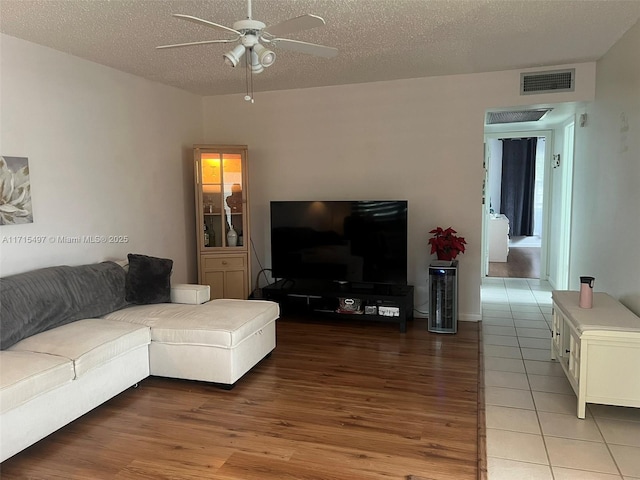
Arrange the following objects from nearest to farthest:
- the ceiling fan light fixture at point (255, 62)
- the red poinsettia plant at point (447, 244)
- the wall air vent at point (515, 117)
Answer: the ceiling fan light fixture at point (255, 62) → the red poinsettia plant at point (447, 244) → the wall air vent at point (515, 117)

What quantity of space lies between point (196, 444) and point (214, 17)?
2.62 metres

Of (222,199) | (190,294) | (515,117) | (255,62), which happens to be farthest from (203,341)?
(515,117)

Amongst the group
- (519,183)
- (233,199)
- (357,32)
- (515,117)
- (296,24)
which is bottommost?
(233,199)

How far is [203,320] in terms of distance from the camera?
3.43 meters

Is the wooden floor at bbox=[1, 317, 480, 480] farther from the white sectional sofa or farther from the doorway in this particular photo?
the doorway

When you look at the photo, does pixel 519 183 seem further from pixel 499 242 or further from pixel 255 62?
pixel 255 62

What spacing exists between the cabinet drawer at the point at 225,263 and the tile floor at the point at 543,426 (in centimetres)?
266

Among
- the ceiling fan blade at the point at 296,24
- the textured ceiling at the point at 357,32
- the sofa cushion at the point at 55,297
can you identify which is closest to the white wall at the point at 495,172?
the textured ceiling at the point at 357,32

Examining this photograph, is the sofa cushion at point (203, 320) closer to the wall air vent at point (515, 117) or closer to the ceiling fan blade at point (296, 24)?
the ceiling fan blade at point (296, 24)

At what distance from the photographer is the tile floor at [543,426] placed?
2.36 meters

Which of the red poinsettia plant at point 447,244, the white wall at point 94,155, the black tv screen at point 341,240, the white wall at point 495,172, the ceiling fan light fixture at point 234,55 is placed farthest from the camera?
the white wall at point 495,172

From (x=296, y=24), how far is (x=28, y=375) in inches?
87.7

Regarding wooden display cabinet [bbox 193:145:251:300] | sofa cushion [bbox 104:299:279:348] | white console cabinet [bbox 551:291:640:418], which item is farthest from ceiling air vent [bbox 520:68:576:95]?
sofa cushion [bbox 104:299:279:348]

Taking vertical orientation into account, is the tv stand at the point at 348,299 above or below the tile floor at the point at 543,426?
above
